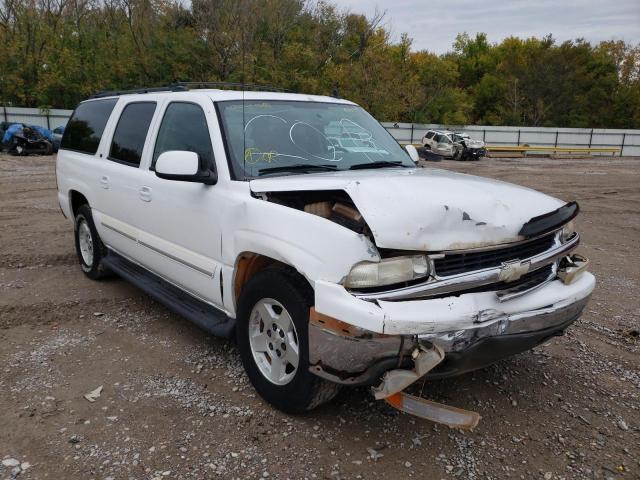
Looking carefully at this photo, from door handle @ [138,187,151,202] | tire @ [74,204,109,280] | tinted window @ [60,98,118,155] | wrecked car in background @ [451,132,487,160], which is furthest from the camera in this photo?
wrecked car in background @ [451,132,487,160]

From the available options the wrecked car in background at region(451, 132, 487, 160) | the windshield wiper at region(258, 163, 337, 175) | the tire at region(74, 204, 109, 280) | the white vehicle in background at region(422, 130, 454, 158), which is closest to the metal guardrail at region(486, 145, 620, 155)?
the white vehicle in background at region(422, 130, 454, 158)

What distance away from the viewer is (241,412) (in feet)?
10.4

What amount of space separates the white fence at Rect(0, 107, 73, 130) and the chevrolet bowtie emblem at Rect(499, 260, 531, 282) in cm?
3015

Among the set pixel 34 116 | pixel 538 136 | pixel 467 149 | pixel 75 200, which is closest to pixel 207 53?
pixel 34 116

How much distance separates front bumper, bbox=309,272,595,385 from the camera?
242cm

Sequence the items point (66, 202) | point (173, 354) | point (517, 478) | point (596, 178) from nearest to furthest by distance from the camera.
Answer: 1. point (517, 478)
2. point (173, 354)
3. point (66, 202)
4. point (596, 178)

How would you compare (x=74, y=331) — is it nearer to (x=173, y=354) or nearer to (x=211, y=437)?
(x=173, y=354)

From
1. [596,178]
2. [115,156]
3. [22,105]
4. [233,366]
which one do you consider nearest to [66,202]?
[115,156]

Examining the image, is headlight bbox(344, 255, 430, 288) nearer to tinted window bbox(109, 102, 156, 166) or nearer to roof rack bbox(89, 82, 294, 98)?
roof rack bbox(89, 82, 294, 98)

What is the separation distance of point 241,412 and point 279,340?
0.54 meters

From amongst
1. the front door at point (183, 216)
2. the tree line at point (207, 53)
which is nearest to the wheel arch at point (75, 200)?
the front door at point (183, 216)

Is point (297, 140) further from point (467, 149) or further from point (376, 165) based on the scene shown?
point (467, 149)

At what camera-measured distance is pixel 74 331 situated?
4.36 m

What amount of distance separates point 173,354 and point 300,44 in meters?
35.5
